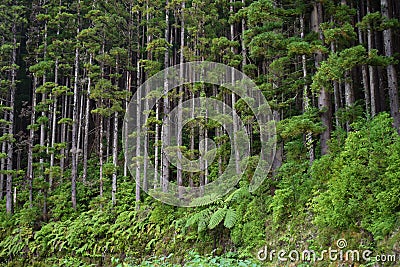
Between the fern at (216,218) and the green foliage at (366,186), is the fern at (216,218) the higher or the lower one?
the lower one

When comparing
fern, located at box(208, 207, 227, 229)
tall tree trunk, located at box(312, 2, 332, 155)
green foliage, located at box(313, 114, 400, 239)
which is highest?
tall tree trunk, located at box(312, 2, 332, 155)

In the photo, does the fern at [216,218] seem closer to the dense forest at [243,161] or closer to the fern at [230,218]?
the dense forest at [243,161]

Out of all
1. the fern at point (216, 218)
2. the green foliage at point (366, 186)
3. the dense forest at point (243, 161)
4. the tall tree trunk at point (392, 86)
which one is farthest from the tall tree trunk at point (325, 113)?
the fern at point (216, 218)

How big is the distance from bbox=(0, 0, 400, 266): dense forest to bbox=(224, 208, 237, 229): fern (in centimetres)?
4

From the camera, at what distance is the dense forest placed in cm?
830

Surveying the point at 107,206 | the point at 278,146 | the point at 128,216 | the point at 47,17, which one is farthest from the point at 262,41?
the point at 47,17

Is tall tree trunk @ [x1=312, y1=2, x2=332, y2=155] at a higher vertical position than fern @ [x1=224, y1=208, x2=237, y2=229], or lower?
higher

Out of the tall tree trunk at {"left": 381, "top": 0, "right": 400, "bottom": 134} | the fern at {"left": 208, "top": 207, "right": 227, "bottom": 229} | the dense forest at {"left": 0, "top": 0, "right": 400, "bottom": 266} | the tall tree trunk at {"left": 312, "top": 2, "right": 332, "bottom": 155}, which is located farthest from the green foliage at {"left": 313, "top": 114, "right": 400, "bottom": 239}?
the fern at {"left": 208, "top": 207, "right": 227, "bottom": 229}

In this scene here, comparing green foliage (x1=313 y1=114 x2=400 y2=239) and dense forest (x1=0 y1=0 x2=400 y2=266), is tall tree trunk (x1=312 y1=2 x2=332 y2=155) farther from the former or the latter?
green foliage (x1=313 y1=114 x2=400 y2=239)

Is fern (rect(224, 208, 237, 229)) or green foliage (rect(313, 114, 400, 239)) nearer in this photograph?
green foliage (rect(313, 114, 400, 239))

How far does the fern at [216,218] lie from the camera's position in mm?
11625

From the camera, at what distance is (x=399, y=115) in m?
11.9

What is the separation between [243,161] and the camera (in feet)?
45.1

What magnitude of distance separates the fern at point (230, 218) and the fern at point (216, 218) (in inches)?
7.2
